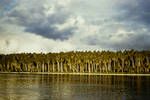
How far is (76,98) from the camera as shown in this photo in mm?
56812

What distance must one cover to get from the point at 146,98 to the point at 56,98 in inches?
520

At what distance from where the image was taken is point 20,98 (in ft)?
183

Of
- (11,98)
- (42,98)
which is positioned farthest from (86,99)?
(11,98)

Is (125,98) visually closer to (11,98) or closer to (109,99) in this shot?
(109,99)

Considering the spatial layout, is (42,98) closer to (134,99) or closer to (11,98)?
(11,98)

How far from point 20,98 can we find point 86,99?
9.34 m

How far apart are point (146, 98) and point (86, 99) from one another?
30.2 feet

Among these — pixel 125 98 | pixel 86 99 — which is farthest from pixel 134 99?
pixel 86 99

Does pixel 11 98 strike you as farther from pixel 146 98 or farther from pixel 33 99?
pixel 146 98

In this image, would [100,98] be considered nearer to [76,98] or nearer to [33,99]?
[76,98]

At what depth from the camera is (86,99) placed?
5541cm

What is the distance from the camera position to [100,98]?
188ft

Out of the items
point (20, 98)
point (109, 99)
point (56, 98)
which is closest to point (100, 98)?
point (109, 99)

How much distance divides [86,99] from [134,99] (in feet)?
23.2
